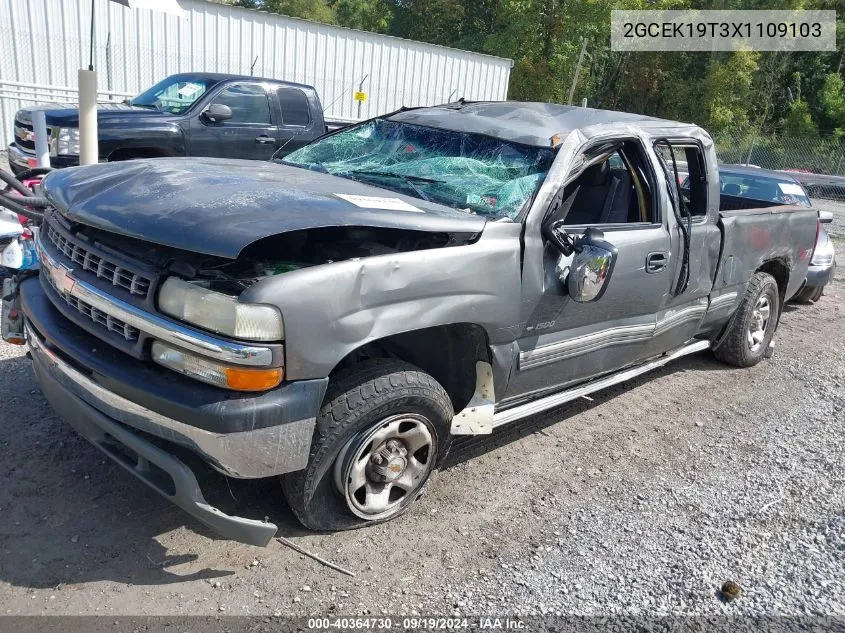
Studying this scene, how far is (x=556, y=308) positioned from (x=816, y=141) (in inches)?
1032

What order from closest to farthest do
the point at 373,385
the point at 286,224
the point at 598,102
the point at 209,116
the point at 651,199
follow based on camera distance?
the point at 286,224, the point at 373,385, the point at 651,199, the point at 209,116, the point at 598,102

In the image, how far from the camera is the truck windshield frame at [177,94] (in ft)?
30.4

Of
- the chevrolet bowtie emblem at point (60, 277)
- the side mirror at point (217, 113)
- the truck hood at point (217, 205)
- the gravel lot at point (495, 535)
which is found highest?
the truck hood at point (217, 205)

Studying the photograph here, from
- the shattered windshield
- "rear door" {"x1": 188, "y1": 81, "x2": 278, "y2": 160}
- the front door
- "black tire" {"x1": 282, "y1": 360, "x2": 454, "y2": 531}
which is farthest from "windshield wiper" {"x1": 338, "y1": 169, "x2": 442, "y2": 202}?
"rear door" {"x1": 188, "y1": 81, "x2": 278, "y2": 160}

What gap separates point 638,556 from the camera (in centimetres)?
320

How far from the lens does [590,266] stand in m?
3.35

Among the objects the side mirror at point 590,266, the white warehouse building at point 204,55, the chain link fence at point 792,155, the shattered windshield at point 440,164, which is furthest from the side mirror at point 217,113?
the chain link fence at point 792,155

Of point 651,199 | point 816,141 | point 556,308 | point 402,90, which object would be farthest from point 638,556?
point 816,141

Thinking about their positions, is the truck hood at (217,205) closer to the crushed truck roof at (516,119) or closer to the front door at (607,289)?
the front door at (607,289)

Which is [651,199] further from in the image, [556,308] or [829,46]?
[829,46]

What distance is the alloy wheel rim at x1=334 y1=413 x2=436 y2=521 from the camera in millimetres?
2932

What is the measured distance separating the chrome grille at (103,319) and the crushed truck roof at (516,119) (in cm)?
214

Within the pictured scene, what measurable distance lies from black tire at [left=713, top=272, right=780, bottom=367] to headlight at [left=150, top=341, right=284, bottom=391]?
4078 millimetres

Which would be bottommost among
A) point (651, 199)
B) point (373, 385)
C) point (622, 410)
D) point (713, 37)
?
point (622, 410)
